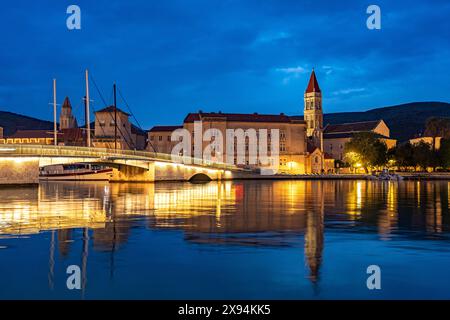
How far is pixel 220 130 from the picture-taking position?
445 feet

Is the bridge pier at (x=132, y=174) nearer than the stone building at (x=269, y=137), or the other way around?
the bridge pier at (x=132, y=174)

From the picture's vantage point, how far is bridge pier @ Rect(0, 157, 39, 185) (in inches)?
2484

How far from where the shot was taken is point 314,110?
6511 inches

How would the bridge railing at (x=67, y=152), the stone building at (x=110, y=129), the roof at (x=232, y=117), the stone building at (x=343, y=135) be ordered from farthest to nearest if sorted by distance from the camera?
the stone building at (x=343, y=135) → the roof at (x=232, y=117) → the stone building at (x=110, y=129) → the bridge railing at (x=67, y=152)

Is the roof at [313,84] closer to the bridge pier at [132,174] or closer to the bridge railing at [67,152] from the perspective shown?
the bridge pier at [132,174]

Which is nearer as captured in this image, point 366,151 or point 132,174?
point 132,174

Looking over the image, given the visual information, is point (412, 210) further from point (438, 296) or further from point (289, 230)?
point (438, 296)

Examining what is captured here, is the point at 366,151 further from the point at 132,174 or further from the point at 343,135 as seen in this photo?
the point at 132,174

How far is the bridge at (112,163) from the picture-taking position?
208 feet

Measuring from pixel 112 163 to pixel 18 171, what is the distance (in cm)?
1504

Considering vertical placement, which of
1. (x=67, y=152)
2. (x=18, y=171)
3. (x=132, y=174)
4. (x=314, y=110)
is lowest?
(x=132, y=174)

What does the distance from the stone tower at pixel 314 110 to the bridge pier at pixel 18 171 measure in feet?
359

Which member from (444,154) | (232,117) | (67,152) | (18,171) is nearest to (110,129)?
(232,117)

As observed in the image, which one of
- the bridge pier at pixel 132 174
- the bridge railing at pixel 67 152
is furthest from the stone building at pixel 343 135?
the bridge railing at pixel 67 152
